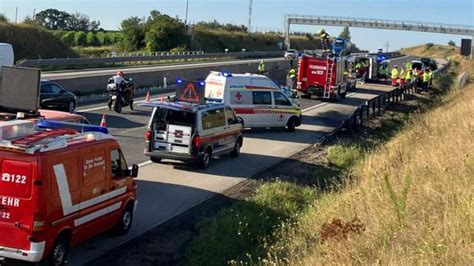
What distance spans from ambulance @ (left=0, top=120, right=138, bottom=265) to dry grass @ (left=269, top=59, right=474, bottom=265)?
278 centimetres

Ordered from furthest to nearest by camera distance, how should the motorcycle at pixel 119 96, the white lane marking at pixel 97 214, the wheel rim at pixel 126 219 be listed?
1. the motorcycle at pixel 119 96
2. the wheel rim at pixel 126 219
3. the white lane marking at pixel 97 214

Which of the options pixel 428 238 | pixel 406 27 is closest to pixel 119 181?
pixel 428 238

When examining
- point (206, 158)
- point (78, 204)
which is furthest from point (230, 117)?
point (78, 204)

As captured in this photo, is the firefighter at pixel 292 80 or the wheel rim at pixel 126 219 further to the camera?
the firefighter at pixel 292 80

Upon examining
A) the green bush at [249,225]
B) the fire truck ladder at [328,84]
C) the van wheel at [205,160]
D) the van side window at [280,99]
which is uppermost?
the fire truck ladder at [328,84]

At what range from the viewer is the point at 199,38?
105 metres

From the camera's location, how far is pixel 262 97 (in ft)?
82.7

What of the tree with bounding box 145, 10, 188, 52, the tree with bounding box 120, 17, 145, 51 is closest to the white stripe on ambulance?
the tree with bounding box 145, 10, 188, 52

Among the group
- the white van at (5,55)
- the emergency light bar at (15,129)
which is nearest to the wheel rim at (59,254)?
the emergency light bar at (15,129)

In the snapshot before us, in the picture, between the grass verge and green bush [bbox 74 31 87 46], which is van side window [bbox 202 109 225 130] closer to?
the grass verge

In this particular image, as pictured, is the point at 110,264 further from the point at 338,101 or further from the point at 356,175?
the point at 338,101

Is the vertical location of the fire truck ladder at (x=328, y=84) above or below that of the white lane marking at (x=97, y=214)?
above

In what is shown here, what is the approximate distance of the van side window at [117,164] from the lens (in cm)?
1070

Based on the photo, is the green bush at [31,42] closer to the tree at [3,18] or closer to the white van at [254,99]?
the tree at [3,18]
